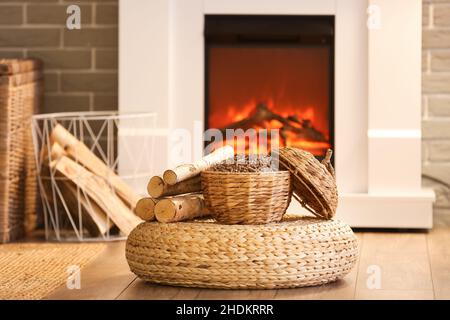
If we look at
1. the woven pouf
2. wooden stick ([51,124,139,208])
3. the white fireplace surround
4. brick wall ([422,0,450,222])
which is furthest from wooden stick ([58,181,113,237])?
brick wall ([422,0,450,222])

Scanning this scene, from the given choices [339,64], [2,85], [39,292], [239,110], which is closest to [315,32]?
[339,64]

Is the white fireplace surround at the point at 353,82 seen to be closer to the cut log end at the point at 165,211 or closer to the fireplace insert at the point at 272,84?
the fireplace insert at the point at 272,84

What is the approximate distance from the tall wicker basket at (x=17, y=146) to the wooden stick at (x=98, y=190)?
0.16 meters

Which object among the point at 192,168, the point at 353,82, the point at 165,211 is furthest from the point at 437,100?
the point at 165,211

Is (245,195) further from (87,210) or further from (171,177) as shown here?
(87,210)

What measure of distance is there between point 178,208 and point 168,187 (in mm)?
90

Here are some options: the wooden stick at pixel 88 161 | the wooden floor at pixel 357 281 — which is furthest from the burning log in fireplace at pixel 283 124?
the wooden floor at pixel 357 281

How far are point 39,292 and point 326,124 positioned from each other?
5.30ft

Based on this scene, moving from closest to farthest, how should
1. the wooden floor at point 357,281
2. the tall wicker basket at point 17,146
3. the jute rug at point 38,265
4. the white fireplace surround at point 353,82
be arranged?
1. the wooden floor at point 357,281
2. the jute rug at point 38,265
3. the tall wicker basket at point 17,146
4. the white fireplace surround at point 353,82

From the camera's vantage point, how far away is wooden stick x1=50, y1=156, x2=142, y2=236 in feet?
11.6

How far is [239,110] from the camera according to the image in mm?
3918

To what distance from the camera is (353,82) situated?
3822 mm

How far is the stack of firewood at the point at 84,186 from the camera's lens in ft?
11.6

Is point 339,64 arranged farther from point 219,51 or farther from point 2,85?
point 2,85
